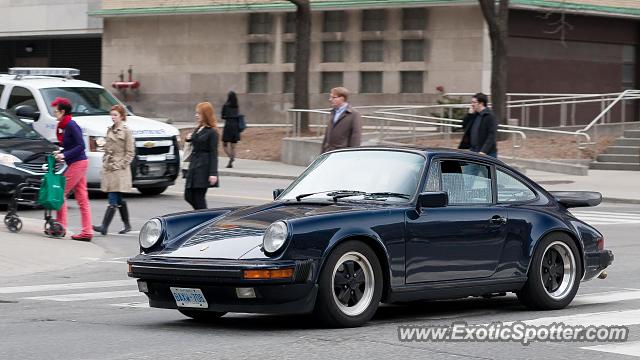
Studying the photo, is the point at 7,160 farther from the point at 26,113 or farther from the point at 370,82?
the point at 370,82

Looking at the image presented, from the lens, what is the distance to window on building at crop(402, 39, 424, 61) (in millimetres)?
39406

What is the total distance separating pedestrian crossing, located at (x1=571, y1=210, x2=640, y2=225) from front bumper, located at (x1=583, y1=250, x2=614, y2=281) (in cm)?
911

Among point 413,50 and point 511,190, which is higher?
point 413,50

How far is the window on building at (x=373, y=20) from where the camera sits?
40000 mm

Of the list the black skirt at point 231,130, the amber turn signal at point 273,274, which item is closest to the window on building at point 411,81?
the black skirt at point 231,130

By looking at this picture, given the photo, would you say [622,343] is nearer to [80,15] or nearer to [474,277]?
[474,277]

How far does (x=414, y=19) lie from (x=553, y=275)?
96.2 ft

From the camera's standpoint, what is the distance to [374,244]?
31.4ft

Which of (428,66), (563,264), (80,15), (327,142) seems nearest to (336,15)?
(428,66)

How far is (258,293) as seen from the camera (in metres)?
9.09

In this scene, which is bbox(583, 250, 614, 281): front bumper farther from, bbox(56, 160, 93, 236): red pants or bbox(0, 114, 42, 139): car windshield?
bbox(0, 114, 42, 139): car windshield

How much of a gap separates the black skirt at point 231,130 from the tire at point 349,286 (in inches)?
865

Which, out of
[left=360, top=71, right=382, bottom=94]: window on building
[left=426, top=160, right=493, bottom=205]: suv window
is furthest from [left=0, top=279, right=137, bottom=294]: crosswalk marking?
[left=360, top=71, right=382, bottom=94]: window on building

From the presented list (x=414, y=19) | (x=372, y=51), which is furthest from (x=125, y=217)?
(x=372, y=51)
